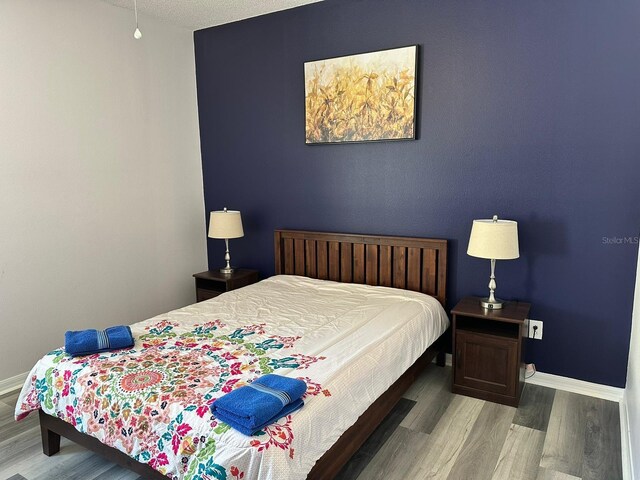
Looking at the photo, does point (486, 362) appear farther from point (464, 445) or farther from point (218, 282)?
point (218, 282)

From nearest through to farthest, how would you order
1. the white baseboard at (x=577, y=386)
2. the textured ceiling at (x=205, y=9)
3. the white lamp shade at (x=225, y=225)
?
the white baseboard at (x=577, y=386)
the textured ceiling at (x=205, y=9)
the white lamp shade at (x=225, y=225)

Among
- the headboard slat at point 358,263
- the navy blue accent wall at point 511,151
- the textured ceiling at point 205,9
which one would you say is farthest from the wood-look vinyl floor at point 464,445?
the textured ceiling at point 205,9

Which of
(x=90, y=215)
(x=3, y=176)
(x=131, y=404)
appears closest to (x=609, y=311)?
(x=131, y=404)

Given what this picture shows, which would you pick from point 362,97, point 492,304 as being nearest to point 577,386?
point 492,304

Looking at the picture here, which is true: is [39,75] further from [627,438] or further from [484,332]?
[627,438]

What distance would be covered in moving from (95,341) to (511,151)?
8.54ft

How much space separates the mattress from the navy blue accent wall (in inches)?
27.9

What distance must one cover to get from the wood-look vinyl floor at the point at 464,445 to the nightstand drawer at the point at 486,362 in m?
0.11

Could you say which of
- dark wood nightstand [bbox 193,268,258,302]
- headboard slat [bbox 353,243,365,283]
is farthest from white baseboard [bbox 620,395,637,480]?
dark wood nightstand [bbox 193,268,258,302]

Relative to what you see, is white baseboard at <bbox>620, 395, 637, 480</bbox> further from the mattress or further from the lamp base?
the mattress

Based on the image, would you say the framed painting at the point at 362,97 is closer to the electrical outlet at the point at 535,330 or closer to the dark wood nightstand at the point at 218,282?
the dark wood nightstand at the point at 218,282

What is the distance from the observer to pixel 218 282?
3848 mm

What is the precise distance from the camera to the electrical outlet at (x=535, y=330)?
2.90m

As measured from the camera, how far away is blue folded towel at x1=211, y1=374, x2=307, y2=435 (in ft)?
5.05
